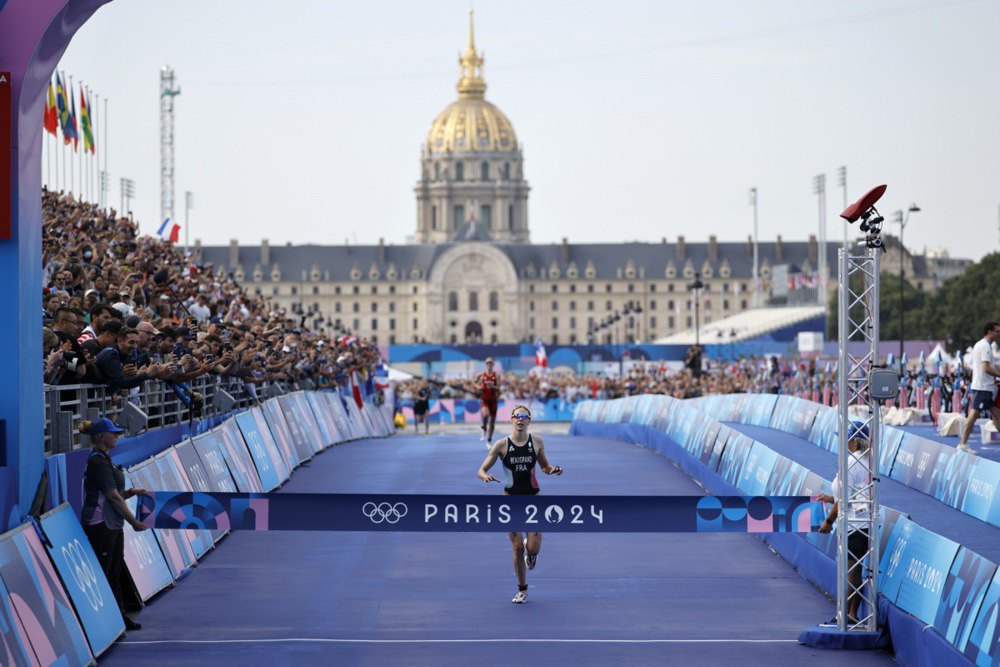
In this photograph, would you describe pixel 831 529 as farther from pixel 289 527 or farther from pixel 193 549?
pixel 193 549

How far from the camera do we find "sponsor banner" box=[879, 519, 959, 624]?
1052cm

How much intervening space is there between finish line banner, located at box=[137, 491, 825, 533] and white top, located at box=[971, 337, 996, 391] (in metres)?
6.89

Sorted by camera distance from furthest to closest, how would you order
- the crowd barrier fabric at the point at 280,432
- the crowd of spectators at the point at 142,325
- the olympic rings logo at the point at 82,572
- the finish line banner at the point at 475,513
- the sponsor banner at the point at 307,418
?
the sponsor banner at the point at 307,418, the crowd barrier fabric at the point at 280,432, the crowd of spectators at the point at 142,325, the finish line banner at the point at 475,513, the olympic rings logo at the point at 82,572

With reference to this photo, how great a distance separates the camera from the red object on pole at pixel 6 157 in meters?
11.3

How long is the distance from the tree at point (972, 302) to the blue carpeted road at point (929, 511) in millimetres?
65626

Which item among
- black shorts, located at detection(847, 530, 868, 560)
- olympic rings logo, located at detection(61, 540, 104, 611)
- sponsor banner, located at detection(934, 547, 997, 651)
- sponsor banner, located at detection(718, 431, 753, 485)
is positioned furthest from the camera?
sponsor banner, located at detection(718, 431, 753, 485)

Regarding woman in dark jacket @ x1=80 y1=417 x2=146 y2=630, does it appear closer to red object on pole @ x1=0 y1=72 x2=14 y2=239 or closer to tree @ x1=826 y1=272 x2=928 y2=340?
red object on pole @ x1=0 y1=72 x2=14 y2=239

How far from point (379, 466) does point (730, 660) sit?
15.7m

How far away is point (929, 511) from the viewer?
52.0ft

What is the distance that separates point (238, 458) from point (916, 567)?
9.17 meters

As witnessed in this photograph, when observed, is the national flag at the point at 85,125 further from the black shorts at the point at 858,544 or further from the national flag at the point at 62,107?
the black shorts at the point at 858,544

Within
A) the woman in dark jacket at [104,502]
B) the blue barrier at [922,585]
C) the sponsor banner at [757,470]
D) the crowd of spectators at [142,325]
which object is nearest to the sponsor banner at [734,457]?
the sponsor banner at [757,470]

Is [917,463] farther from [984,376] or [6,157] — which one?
[6,157]

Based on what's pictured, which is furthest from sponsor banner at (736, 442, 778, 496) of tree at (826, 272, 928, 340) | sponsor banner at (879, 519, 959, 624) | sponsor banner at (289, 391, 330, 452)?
tree at (826, 272, 928, 340)
